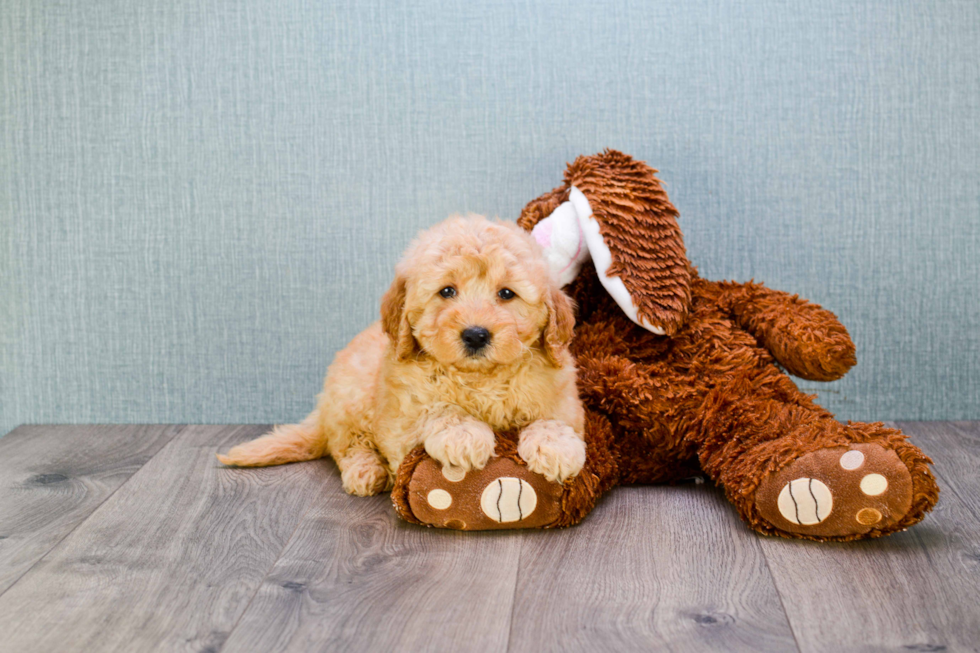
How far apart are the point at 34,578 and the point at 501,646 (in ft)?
3.05

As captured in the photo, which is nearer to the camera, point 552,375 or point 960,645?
point 960,645

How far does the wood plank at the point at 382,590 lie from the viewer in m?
1.38

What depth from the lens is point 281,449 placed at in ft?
7.47

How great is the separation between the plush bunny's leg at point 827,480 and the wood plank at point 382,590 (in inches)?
19.8

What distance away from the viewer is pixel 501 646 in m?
1.35

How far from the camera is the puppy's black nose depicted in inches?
66.0

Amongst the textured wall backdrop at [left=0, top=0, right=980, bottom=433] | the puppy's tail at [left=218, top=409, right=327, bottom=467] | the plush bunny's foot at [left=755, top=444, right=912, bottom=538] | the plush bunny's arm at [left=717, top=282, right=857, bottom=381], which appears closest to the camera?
the plush bunny's foot at [left=755, top=444, right=912, bottom=538]

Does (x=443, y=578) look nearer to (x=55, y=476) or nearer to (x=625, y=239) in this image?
(x=625, y=239)

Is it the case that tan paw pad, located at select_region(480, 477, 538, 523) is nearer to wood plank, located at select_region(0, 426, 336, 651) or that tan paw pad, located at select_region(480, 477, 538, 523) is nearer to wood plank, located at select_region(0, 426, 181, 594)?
wood plank, located at select_region(0, 426, 336, 651)

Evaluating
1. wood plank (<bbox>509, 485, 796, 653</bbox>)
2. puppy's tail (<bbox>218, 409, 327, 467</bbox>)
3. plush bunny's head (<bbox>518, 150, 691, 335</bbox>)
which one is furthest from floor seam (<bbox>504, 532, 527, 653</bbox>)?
puppy's tail (<bbox>218, 409, 327, 467</bbox>)

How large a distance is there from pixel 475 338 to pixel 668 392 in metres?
0.57

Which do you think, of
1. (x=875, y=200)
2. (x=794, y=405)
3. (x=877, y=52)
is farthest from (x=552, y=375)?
(x=877, y=52)

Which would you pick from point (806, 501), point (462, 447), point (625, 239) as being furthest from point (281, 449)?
point (806, 501)

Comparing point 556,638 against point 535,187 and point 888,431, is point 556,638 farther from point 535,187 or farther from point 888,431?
point 535,187
